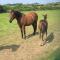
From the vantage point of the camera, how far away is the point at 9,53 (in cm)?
218

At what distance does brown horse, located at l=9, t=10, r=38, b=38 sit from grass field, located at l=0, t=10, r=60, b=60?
0.9 inches

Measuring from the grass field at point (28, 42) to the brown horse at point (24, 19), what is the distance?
0.07 ft

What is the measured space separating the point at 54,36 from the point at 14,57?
0.20 meters

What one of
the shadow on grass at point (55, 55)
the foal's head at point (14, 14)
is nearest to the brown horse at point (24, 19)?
the foal's head at point (14, 14)

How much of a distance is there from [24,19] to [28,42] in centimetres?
21

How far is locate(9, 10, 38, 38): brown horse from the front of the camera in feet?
7.22

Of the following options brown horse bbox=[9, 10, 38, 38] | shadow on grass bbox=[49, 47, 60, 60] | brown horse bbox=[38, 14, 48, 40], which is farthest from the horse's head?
shadow on grass bbox=[49, 47, 60, 60]

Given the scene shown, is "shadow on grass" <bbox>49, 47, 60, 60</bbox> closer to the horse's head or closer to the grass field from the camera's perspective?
the grass field

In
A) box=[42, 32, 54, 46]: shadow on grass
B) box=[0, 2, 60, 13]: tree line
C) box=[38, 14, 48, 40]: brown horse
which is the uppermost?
box=[0, 2, 60, 13]: tree line

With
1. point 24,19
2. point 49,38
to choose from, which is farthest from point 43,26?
point 24,19

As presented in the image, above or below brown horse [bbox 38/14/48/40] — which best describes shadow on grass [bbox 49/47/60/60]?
below

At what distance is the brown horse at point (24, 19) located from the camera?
7.22 feet

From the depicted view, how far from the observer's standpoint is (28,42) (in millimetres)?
2232

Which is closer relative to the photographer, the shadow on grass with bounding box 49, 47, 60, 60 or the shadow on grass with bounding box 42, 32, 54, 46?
the shadow on grass with bounding box 49, 47, 60, 60
